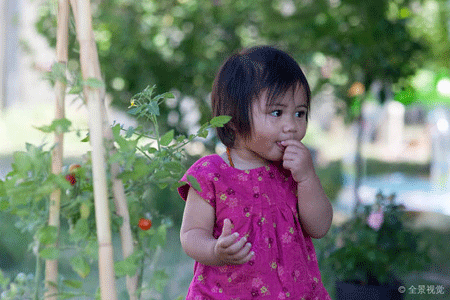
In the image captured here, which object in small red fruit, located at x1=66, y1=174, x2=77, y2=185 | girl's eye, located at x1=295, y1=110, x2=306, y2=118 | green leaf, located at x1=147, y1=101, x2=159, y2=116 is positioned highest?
girl's eye, located at x1=295, y1=110, x2=306, y2=118

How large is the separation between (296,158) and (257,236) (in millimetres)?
217

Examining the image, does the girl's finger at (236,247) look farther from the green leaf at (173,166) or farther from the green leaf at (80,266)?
the green leaf at (80,266)

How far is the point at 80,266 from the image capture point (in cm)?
96

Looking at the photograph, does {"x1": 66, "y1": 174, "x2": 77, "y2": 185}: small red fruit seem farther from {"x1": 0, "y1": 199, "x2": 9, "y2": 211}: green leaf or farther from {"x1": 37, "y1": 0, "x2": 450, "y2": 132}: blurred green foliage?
{"x1": 37, "y1": 0, "x2": 450, "y2": 132}: blurred green foliage

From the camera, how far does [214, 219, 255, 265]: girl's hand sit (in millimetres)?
1109

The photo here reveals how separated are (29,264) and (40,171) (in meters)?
2.83

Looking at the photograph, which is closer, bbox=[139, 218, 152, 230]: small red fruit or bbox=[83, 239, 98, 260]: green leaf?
bbox=[83, 239, 98, 260]: green leaf

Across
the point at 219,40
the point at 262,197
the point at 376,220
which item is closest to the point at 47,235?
the point at 262,197

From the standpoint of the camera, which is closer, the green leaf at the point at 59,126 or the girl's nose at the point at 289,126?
the green leaf at the point at 59,126

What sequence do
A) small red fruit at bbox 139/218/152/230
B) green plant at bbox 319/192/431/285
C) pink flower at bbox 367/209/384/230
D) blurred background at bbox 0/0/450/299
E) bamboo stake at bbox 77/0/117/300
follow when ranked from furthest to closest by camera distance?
1. blurred background at bbox 0/0/450/299
2. pink flower at bbox 367/209/384/230
3. green plant at bbox 319/192/431/285
4. small red fruit at bbox 139/218/152/230
5. bamboo stake at bbox 77/0/117/300

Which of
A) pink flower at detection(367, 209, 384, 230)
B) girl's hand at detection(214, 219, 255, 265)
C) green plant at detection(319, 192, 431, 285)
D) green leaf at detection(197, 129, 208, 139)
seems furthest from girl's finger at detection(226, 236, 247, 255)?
pink flower at detection(367, 209, 384, 230)

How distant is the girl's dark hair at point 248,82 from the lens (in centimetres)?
134

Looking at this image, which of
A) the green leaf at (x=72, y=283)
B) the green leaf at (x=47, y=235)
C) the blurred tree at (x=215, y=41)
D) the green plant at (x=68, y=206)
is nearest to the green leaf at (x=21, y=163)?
the green plant at (x=68, y=206)

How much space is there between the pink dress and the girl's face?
72 millimetres
